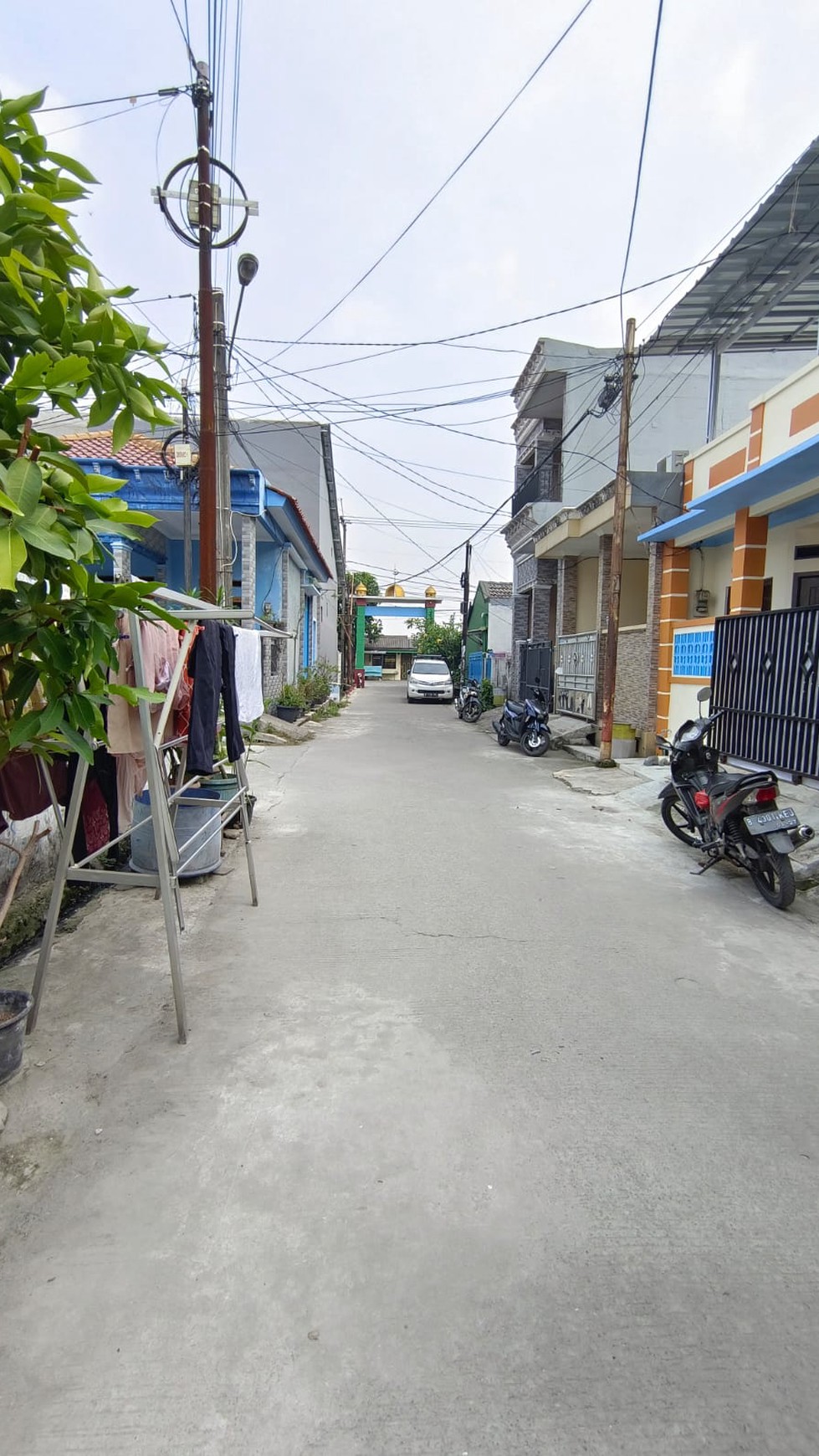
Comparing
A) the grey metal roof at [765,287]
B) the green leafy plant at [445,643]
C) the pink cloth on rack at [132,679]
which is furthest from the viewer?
the green leafy plant at [445,643]

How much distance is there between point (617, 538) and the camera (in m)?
10.8

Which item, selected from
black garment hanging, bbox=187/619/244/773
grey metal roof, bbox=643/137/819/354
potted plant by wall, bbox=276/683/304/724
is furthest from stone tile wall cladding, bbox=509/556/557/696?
black garment hanging, bbox=187/619/244/773

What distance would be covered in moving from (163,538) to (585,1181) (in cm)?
1416

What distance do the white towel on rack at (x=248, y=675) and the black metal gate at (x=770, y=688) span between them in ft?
12.5

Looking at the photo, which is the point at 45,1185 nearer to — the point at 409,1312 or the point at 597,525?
the point at 409,1312

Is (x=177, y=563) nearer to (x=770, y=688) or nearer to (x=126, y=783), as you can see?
(x=770, y=688)

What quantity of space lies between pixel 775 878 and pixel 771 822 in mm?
460

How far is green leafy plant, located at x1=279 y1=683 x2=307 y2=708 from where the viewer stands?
52.1 ft

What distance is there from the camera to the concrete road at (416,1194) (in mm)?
1585

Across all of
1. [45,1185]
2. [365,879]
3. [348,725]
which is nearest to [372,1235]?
[45,1185]

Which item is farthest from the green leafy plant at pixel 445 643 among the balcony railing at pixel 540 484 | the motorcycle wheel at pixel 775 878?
the motorcycle wheel at pixel 775 878

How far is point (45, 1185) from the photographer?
2209mm

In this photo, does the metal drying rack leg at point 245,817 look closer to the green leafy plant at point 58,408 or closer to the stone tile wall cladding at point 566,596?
the green leafy plant at point 58,408

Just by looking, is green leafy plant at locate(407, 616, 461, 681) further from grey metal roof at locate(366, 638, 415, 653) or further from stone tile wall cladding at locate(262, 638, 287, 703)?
stone tile wall cladding at locate(262, 638, 287, 703)
